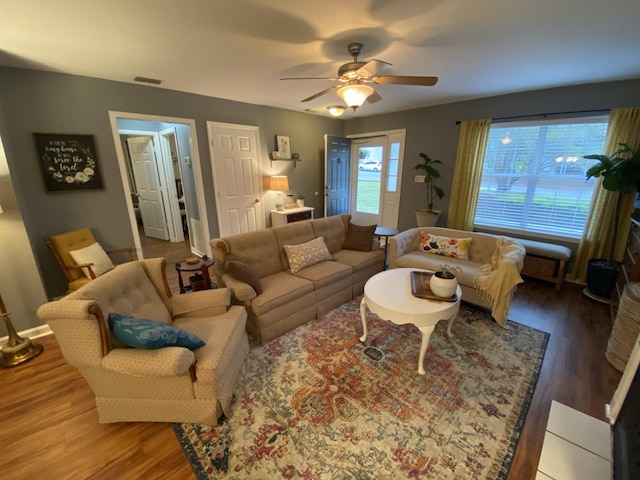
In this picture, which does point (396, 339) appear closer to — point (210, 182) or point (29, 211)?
point (210, 182)

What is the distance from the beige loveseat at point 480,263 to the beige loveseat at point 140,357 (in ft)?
7.13

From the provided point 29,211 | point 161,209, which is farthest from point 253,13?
point 161,209

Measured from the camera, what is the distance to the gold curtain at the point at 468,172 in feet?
13.5

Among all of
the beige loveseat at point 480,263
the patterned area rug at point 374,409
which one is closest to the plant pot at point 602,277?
the beige loveseat at point 480,263

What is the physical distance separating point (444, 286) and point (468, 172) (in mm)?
3003

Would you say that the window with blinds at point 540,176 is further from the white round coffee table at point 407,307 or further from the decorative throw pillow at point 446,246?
the white round coffee table at point 407,307

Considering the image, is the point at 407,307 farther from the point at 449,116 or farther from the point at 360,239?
the point at 449,116

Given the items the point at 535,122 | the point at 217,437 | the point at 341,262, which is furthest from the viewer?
the point at 535,122

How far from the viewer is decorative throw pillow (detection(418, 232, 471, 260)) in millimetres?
3201

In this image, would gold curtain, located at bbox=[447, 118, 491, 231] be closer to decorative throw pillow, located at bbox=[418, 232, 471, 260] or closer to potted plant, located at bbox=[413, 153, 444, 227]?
potted plant, located at bbox=[413, 153, 444, 227]

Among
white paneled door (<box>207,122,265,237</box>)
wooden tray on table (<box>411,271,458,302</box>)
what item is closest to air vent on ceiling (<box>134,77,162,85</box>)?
white paneled door (<box>207,122,265,237</box>)

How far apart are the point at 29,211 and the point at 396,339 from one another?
4.00 metres

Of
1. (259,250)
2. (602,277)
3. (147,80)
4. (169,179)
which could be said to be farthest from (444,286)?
(169,179)

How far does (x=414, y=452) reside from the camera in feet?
4.89
